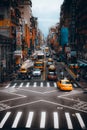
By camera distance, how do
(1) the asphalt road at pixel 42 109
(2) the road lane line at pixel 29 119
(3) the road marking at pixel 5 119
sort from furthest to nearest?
1. (3) the road marking at pixel 5 119
2. (1) the asphalt road at pixel 42 109
3. (2) the road lane line at pixel 29 119

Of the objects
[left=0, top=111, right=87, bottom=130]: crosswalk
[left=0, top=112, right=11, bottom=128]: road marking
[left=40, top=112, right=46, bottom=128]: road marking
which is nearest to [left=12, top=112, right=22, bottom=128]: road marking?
[left=0, top=111, right=87, bottom=130]: crosswalk

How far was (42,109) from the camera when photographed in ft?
109

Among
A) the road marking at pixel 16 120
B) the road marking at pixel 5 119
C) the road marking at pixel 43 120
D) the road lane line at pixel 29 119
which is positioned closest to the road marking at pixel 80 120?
the road marking at pixel 43 120

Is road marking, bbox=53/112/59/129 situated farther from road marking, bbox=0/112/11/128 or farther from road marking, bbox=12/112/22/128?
road marking, bbox=0/112/11/128

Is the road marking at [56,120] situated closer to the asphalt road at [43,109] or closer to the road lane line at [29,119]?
the asphalt road at [43,109]

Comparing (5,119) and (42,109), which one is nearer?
(5,119)

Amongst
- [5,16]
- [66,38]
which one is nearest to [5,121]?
[5,16]

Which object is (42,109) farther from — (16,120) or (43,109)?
(16,120)

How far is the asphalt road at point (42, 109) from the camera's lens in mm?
26917

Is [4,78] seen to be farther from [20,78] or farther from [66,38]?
[66,38]

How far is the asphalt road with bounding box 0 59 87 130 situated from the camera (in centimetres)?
2692

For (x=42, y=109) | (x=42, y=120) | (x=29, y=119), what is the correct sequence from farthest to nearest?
(x=42, y=109) → (x=29, y=119) → (x=42, y=120)

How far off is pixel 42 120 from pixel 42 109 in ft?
15.9

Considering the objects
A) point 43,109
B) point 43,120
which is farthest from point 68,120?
point 43,109
